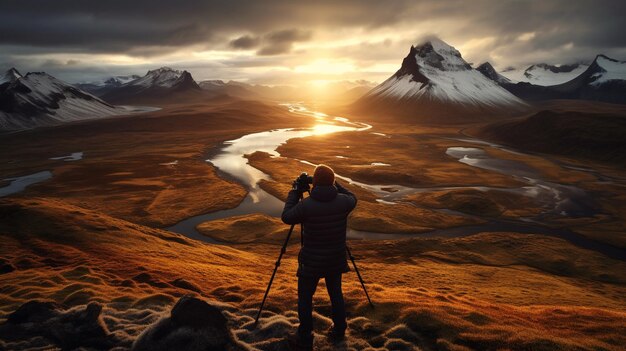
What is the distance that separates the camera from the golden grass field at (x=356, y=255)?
1287cm

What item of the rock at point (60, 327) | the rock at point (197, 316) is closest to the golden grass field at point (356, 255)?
the rock at point (60, 327)

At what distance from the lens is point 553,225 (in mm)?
61844

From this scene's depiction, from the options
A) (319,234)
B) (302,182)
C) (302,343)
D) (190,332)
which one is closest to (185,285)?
(190,332)

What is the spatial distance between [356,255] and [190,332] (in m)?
36.4

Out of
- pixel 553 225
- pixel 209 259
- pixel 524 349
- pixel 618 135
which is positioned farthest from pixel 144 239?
pixel 618 135

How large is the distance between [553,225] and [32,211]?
6984 centimetres

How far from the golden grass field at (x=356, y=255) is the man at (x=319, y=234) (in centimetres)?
182

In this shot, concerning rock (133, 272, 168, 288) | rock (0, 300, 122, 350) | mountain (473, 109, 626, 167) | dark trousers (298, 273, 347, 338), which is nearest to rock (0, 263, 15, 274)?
rock (133, 272, 168, 288)

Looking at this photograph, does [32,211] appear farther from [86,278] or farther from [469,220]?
[469,220]

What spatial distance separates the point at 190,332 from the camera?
10.3m

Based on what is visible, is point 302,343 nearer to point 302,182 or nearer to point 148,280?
point 302,182

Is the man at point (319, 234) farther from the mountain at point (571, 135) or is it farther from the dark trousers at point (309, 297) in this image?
the mountain at point (571, 135)

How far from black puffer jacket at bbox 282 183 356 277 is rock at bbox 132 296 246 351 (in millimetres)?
2820

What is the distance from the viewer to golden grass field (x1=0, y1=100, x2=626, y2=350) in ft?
42.2
